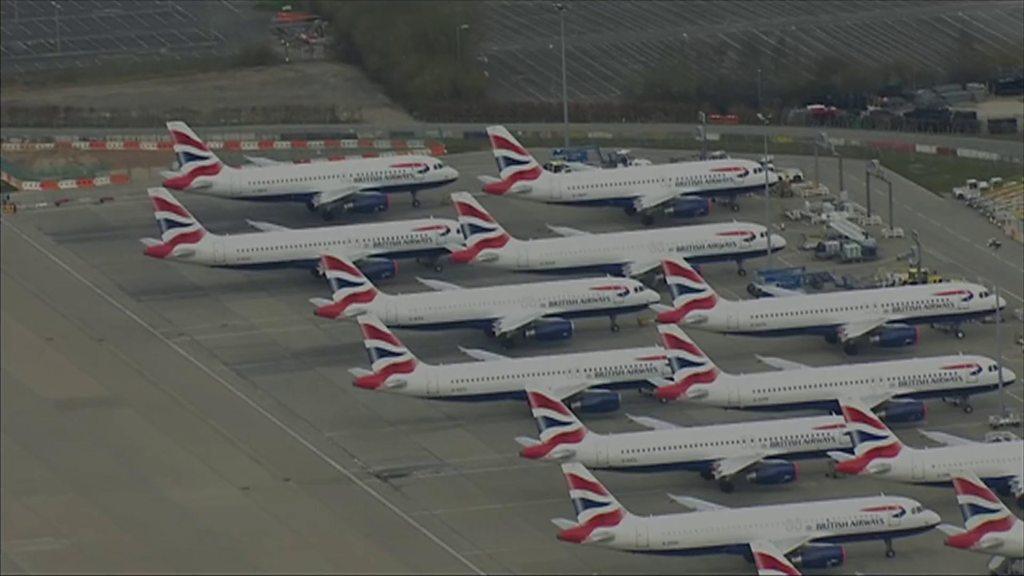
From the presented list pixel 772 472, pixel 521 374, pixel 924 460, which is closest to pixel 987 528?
pixel 924 460

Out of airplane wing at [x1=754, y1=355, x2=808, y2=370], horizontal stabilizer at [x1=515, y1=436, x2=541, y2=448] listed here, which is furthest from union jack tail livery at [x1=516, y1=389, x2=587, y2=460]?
airplane wing at [x1=754, y1=355, x2=808, y2=370]

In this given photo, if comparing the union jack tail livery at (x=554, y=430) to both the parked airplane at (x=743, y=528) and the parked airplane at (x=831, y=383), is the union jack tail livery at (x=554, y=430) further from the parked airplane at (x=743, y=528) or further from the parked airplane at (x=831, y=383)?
the parked airplane at (x=831, y=383)

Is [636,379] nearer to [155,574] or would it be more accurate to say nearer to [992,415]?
[992,415]

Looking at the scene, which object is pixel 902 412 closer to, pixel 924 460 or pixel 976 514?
pixel 924 460

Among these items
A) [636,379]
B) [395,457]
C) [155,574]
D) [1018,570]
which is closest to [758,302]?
[636,379]

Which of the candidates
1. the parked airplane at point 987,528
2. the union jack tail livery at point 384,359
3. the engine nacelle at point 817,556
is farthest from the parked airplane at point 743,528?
the union jack tail livery at point 384,359

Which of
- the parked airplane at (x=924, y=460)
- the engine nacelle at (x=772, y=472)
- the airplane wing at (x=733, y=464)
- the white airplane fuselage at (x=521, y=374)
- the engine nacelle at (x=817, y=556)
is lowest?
the engine nacelle at (x=817, y=556)
